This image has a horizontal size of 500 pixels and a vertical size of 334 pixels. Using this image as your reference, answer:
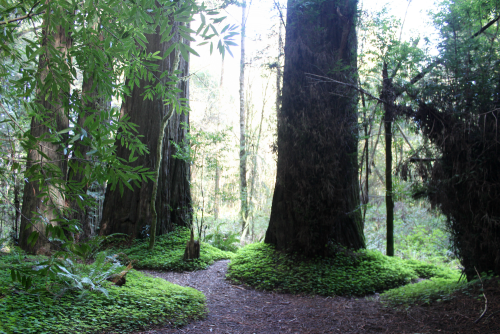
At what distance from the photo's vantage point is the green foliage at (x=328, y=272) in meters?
5.31

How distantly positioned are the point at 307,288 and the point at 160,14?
15.8ft

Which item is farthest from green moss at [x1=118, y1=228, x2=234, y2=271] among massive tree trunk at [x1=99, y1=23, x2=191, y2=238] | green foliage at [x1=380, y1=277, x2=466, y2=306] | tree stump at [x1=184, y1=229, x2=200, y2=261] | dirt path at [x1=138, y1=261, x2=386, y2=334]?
green foliage at [x1=380, y1=277, x2=466, y2=306]

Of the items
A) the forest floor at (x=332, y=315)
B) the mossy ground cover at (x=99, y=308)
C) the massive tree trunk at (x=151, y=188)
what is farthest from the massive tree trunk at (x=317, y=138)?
the massive tree trunk at (x=151, y=188)

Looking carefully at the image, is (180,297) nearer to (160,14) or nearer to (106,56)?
(106,56)

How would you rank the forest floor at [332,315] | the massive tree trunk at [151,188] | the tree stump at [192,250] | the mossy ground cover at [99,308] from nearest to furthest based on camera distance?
the mossy ground cover at [99,308] → the forest floor at [332,315] → the tree stump at [192,250] → the massive tree trunk at [151,188]

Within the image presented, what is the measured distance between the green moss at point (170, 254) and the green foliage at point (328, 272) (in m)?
0.85

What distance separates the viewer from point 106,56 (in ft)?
6.27

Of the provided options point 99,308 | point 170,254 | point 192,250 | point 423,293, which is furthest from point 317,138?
point 99,308

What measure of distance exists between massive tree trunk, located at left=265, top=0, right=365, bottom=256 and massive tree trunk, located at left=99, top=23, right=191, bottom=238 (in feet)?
9.71

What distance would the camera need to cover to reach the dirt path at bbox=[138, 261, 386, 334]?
3.82m

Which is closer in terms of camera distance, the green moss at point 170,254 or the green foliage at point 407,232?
the green moss at point 170,254

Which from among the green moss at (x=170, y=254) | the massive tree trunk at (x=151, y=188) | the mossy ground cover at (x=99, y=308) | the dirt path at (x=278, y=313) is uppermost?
the massive tree trunk at (x=151, y=188)

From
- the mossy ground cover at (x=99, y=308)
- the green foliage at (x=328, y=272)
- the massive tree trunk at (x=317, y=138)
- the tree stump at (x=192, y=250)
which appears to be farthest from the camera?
the tree stump at (x=192, y=250)

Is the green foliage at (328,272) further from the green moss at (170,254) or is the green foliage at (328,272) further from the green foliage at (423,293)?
the green moss at (170,254)
